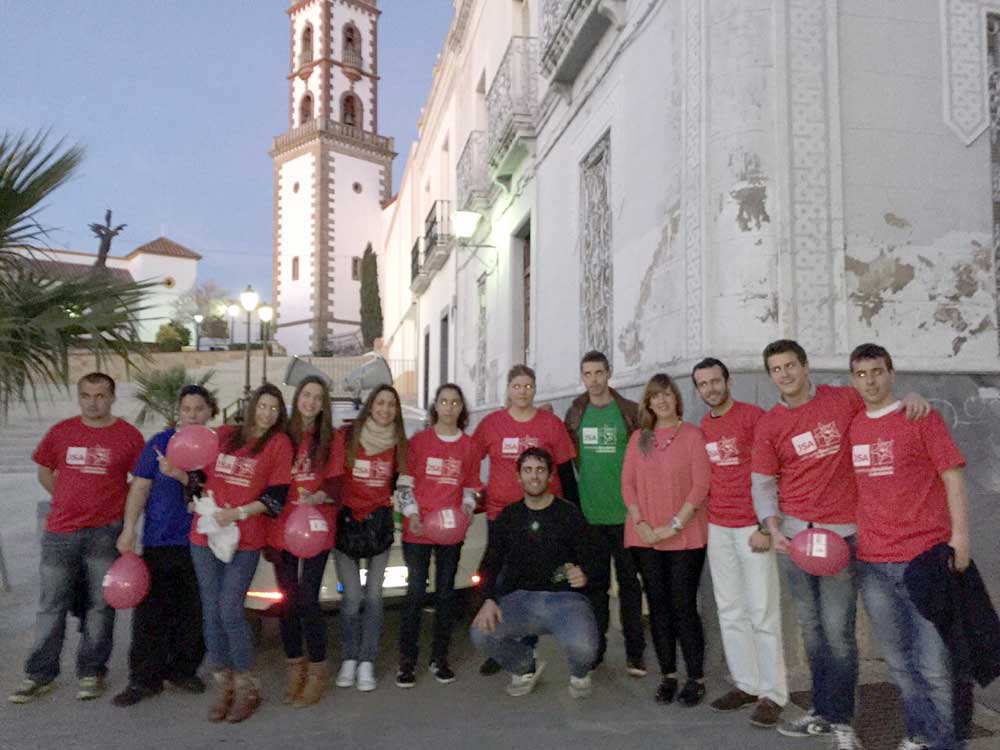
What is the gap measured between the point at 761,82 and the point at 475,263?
8.70m

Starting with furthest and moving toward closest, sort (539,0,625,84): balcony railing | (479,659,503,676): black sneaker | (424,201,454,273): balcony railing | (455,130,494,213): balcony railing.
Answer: (424,201,454,273): balcony railing → (455,130,494,213): balcony railing → (539,0,625,84): balcony railing → (479,659,503,676): black sneaker

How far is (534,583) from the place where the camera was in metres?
4.40

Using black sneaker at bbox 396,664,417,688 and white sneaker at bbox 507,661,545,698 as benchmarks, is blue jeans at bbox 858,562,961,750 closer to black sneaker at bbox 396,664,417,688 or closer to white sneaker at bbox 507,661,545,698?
white sneaker at bbox 507,661,545,698

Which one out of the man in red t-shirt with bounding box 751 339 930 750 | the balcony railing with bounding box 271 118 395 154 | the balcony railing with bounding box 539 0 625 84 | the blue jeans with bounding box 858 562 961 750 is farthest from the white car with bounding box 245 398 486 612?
the balcony railing with bounding box 271 118 395 154

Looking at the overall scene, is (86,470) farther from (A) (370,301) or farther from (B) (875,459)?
(A) (370,301)

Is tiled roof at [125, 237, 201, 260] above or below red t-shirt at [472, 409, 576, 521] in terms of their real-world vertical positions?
above

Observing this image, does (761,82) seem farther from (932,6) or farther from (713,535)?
(713,535)

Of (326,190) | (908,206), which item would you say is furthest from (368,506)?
(326,190)

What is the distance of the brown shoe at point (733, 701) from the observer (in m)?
4.07

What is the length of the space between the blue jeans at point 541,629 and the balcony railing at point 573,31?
4.95 metres

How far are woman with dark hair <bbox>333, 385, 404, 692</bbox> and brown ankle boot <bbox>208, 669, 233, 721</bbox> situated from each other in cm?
61

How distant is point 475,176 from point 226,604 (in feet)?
32.5

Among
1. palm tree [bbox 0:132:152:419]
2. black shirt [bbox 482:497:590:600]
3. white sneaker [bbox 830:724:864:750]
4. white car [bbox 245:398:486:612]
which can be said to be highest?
palm tree [bbox 0:132:152:419]

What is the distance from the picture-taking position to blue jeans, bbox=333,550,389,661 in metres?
4.49
